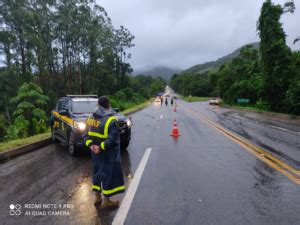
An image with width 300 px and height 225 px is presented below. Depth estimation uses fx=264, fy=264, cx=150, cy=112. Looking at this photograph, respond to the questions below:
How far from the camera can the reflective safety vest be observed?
4.29m

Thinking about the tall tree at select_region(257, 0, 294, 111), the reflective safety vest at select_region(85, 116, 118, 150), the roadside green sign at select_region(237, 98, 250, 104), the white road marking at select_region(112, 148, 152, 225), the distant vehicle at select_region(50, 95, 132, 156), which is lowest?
the roadside green sign at select_region(237, 98, 250, 104)

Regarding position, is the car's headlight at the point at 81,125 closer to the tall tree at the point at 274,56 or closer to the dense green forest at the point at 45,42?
the dense green forest at the point at 45,42

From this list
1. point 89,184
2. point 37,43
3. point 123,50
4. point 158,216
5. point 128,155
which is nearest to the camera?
point 158,216

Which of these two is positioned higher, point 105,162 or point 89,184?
point 105,162

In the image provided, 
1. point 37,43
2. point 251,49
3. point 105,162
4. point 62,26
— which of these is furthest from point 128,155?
point 251,49

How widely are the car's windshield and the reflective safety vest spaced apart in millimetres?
4886

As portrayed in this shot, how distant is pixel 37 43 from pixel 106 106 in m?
31.2

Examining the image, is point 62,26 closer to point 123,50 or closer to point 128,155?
point 123,50

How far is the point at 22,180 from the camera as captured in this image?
5.99 metres

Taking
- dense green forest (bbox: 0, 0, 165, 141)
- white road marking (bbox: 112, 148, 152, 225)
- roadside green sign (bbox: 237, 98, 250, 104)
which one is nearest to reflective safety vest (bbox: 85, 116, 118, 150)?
white road marking (bbox: 112, 148, 152, 225)

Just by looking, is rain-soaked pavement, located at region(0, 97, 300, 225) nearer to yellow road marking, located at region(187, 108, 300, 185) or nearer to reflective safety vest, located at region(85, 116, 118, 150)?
yellow road marking, located at region(187, 108, 300, 185)

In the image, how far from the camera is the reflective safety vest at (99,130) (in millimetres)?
4289

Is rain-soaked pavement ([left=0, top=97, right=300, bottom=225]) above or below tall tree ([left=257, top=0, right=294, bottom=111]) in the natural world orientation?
below

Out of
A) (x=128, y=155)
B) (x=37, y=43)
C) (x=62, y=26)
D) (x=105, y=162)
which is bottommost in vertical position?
(x=128, y=155)
